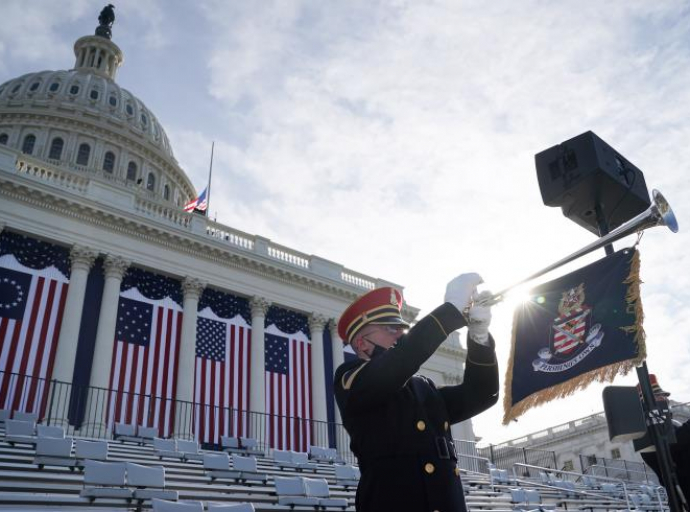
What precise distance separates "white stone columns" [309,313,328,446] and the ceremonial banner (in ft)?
61.4

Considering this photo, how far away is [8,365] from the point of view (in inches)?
741

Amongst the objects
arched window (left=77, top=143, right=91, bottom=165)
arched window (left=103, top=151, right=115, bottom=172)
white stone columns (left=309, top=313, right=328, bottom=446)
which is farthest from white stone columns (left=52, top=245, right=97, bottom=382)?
arched window (left=103, top=151, right=115, bottom=172)

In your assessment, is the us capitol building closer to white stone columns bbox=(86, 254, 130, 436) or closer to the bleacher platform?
white stone columns bbox=(86, 254, 130, 436)

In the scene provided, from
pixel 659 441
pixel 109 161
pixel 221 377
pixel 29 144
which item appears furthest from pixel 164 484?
pixel 29 144

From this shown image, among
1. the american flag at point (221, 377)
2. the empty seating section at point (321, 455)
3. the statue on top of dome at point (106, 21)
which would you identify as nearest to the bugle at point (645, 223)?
the empty seating section at point (321, 455)

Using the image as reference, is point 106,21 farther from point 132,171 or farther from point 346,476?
point 346,476

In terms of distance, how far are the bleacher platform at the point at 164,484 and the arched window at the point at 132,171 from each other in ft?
136

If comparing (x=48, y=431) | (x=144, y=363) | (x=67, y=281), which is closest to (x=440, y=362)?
(x=144, y=363)

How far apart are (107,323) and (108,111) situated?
45008 millimetres

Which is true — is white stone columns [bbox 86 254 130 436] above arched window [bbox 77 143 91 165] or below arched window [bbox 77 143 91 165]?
below

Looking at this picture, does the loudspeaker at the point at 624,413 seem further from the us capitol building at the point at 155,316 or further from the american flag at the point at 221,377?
the american flag at the point at 221,377

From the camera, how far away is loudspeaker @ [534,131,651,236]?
559 centimetres

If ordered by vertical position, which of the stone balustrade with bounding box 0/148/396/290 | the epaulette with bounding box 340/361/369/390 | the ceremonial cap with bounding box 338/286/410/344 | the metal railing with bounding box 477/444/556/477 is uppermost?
the stone balustrade with bounding box 0/148/396/290

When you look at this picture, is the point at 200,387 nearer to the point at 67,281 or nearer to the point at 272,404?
the point at 272,404
